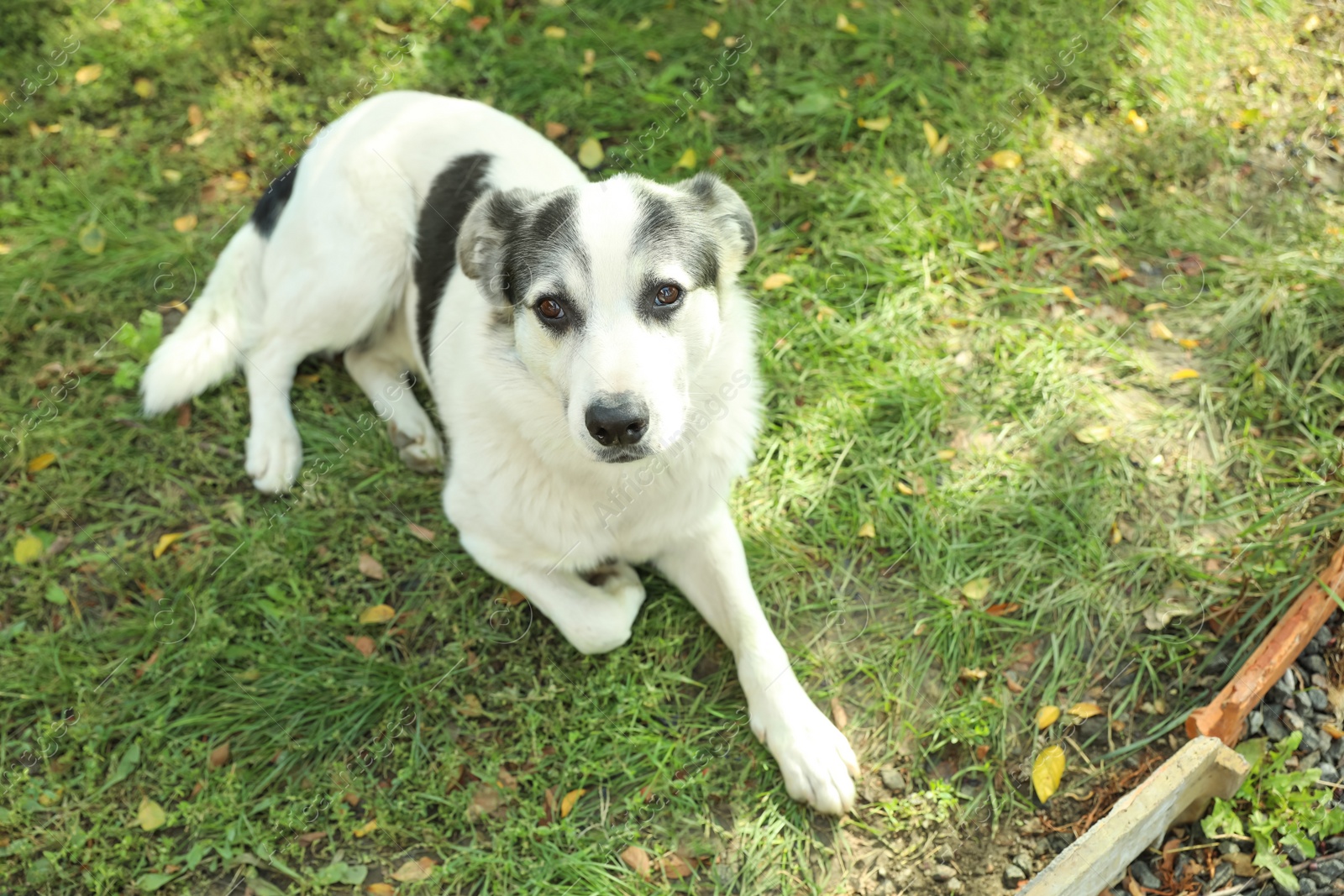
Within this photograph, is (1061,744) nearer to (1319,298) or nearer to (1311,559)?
(1311,559)

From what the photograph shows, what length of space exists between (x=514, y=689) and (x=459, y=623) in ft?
1.24

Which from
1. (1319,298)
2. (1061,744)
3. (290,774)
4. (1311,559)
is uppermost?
(1319,298)

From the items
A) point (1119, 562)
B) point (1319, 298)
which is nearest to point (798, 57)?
point (1319, 298)

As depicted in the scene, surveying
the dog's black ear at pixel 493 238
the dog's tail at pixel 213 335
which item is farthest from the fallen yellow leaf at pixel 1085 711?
the dog's tail at pixel 213 335

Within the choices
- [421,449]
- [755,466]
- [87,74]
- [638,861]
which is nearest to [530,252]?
[421,449]

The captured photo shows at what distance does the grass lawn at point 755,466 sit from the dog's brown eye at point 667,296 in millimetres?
1281

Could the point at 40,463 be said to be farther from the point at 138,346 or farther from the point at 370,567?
the point at 370,567

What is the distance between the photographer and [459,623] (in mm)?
3717

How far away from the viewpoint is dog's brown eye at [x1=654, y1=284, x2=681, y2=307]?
2.91 metres

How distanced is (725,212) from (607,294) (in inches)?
27.3

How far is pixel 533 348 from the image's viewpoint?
3.00 m

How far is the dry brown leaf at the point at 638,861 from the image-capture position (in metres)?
3.15

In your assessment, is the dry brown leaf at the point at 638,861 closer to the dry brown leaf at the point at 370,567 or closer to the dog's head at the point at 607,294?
the dog's head at the point at 607,294

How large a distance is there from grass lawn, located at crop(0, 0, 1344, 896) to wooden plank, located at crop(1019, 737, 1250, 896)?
0.36 metres
